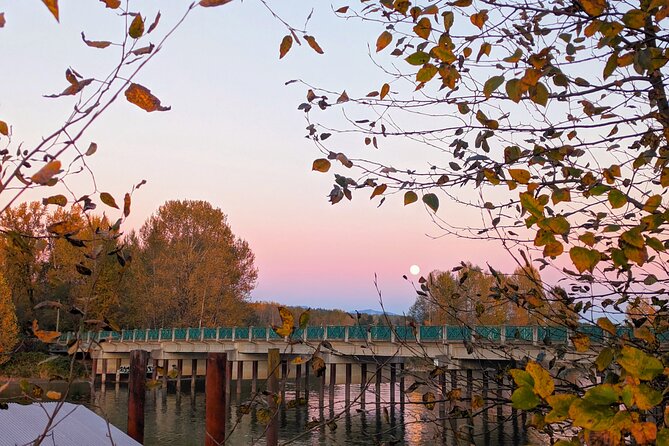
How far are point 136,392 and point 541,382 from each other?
8.39m

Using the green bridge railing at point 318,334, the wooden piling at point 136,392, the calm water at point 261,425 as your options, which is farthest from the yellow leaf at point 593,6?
the green bridge railing at point 318,334

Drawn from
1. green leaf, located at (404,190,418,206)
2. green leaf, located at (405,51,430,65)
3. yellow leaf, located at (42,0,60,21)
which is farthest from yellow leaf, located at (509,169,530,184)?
yellow leaf, located at (42,0,60,21)

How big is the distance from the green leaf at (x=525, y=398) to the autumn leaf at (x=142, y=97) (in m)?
0.93

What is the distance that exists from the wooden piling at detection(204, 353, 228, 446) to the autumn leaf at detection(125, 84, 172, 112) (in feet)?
21.3

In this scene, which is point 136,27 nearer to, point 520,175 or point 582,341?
point 520,175

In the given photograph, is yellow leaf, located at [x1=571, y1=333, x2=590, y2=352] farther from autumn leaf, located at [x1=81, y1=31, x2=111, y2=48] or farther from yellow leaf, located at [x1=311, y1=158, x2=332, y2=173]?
autumn leaf, located at [x1=81, y1=31, x2=111, y2=48]

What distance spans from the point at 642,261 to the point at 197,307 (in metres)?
47.9

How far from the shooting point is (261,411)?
294 centimetres

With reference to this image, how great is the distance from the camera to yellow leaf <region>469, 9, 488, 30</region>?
2578 mm

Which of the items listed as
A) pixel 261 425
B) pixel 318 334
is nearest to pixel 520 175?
pixel 261 425

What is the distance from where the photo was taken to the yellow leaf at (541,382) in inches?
51.7

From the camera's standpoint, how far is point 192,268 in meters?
49.2

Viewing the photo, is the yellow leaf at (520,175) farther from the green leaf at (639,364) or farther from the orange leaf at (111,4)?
the orange leaf at (111,4)

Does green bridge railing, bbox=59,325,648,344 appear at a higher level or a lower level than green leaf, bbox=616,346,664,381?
lower
